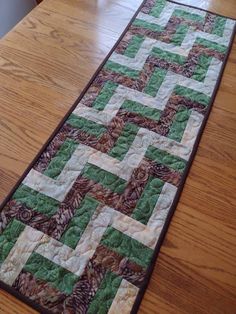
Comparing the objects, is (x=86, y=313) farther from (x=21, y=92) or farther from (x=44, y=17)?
(x=44, y=17)

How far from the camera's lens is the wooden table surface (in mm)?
592

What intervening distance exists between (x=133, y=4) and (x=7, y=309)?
40.2 inches

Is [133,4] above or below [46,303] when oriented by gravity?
above

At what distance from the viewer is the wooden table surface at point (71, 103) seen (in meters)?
0.59

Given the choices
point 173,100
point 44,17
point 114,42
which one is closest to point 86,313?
point 173,100

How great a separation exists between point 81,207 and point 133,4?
788 millimetres

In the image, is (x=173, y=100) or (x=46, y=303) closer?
(x=46, y=303)

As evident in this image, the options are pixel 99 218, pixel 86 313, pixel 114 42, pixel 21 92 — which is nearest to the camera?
pixel 86 313

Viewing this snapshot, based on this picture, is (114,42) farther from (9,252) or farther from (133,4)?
(9,252)

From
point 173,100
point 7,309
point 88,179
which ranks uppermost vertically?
point 173,100

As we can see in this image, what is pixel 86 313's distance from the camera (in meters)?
0.57

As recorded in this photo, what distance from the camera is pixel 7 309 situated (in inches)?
22.4

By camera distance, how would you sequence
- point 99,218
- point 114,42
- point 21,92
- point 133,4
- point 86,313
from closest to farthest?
point 86,313
point 99,218
point 21,92
point 114,42
point 133,4

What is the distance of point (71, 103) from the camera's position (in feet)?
2.73
